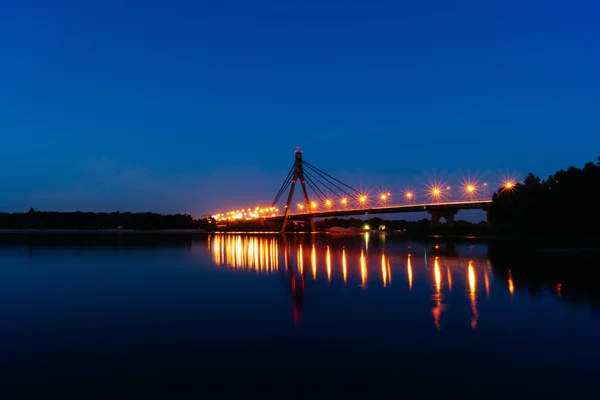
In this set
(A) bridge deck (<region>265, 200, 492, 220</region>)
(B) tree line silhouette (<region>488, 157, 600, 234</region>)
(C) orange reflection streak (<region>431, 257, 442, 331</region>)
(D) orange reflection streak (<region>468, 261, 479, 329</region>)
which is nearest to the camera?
(D) orange reflection streak (<region>468, 261, 479, 329</region>)

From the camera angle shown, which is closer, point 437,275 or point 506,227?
point 437,275

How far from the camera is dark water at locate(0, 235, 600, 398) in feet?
21.6

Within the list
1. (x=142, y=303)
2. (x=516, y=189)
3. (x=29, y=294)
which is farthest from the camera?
(x=516, y=189)

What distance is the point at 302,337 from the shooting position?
9117 mm

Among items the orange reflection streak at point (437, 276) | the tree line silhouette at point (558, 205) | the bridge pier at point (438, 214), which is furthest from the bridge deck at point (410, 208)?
the orange reflection streak at point (437, 276)

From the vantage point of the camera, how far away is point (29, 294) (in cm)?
1455

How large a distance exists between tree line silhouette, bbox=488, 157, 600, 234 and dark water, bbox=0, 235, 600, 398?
30951mm

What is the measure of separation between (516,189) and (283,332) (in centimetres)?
6053

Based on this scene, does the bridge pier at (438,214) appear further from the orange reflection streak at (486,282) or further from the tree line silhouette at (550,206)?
the orange reflection streak at (486,282)

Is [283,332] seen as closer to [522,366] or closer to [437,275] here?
[522,366]

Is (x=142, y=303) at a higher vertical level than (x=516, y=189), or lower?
lower

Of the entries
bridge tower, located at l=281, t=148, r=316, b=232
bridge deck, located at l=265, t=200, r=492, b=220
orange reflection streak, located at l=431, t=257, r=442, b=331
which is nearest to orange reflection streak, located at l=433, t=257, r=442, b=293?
orange reflection streak, located at l=431, t=257, r=442, b=331

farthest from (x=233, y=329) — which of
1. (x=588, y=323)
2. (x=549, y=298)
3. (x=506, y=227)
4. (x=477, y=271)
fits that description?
(x=506, y=227)

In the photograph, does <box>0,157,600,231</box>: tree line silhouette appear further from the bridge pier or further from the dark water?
the dark water
